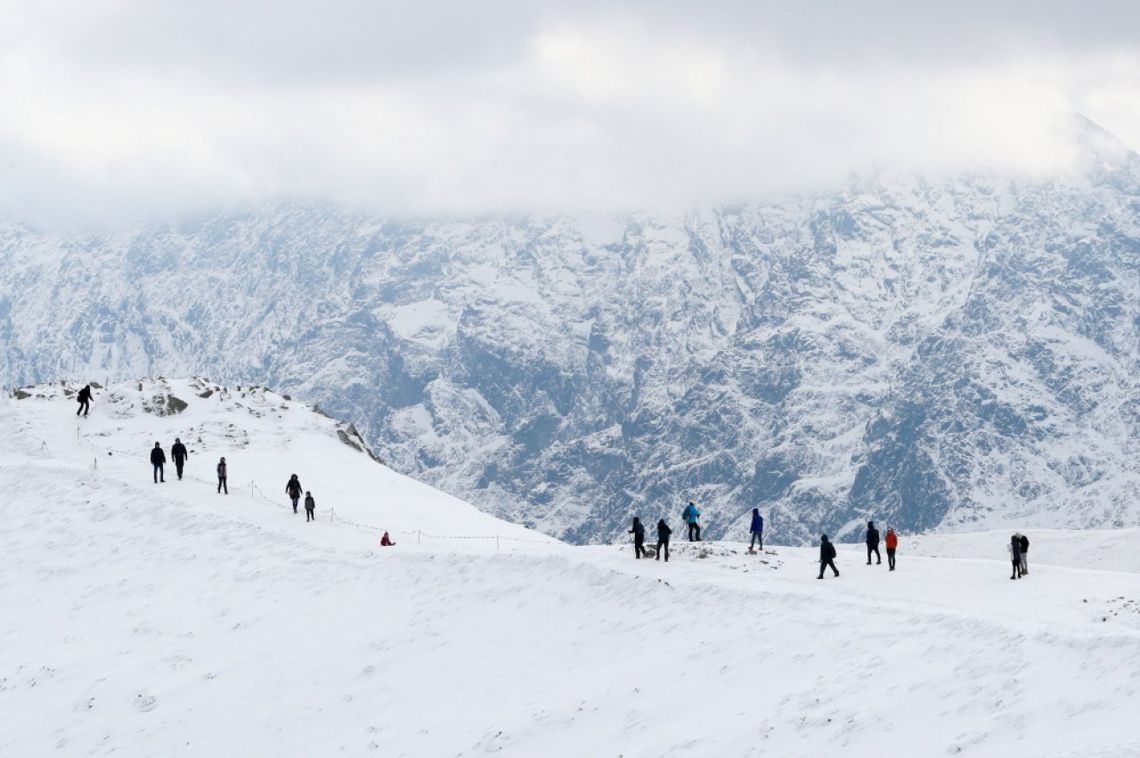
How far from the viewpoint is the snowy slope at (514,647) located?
2688 centimetres

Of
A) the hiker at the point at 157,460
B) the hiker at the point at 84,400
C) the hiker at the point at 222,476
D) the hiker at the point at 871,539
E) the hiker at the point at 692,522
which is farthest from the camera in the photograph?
the hiker at the point at 84,400

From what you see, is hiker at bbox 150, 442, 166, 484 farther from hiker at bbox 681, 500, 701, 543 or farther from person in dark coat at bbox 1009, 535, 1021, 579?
person in dark coat at bbox 1009, 535, 1021, 579

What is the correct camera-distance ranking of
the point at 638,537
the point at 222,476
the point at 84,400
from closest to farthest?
the point at 638,537 → the point at 222,476 → the point at 84,400

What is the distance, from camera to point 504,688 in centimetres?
3331

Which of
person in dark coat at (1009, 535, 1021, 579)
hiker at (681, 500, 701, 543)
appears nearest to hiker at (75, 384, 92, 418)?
hiker at (681, 500, 701, 543)

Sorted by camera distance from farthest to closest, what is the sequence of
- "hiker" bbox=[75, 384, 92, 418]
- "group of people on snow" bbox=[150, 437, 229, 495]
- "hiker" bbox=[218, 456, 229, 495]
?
"hiker" bbox=[75, 384, 92, 418], "group of people on snow" bbox=[150, 437, 229, 495], "hiker" bbox=[218, 456, 229, 495]

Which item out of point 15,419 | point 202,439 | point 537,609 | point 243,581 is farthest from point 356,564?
point 15,419

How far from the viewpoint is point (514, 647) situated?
117 feet

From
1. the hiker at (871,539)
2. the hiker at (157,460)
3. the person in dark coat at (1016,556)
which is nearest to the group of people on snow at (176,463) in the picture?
the hiker at (157,460)

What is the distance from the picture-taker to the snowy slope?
26875 millimetres

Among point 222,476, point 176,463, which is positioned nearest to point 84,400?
point 176,463

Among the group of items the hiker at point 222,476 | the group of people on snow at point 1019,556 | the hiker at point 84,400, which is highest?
the hiker at point 84,400

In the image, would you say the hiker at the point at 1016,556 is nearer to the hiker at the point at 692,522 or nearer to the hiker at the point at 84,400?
the hiker at the point at 692,522

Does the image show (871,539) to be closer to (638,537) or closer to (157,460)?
(638,537)
